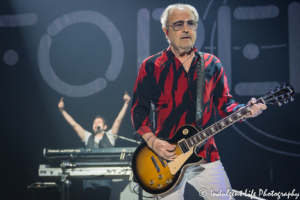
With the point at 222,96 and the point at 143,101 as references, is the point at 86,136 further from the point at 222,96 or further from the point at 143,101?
the point at 222,96

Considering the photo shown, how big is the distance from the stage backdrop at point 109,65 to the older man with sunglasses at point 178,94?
2239 mm

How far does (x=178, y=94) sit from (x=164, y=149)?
0.46 meters

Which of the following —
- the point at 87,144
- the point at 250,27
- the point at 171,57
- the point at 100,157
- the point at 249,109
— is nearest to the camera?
the point at 249,109

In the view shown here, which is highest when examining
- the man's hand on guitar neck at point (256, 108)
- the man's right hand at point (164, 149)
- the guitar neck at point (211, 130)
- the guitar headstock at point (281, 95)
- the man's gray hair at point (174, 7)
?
the man's gray hair at point (174, 7)

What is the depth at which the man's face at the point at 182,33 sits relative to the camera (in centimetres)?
207

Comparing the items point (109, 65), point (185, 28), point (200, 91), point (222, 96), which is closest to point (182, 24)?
point (185, 28)

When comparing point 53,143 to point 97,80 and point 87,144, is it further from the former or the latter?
point 97,80

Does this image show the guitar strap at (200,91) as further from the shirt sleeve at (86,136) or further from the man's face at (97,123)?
the shirt sleeve at (86,136)

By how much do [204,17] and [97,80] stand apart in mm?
2259

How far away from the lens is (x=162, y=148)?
1886mm

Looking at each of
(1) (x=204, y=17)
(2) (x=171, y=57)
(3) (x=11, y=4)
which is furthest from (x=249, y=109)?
(3) (x=11, y=4)

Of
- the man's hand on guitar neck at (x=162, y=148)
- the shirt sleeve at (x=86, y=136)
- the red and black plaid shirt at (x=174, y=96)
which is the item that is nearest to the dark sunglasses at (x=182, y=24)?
the red and black plaid shirt at (x=174, y=96)

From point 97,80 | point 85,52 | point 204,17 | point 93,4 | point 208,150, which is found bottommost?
point 208,150

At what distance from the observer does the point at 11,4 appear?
194 inches
